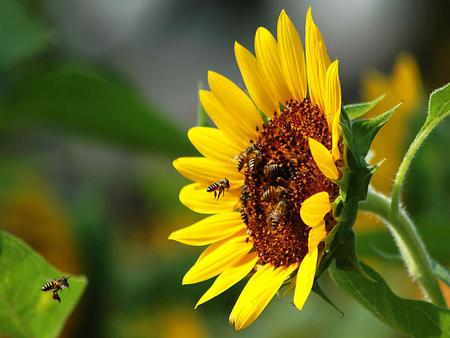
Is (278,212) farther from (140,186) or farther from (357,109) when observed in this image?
(140,186)

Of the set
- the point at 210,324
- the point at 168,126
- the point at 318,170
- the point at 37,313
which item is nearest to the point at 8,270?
the point at 37,313

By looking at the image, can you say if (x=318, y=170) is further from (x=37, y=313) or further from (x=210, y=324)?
(x=210, y=324)

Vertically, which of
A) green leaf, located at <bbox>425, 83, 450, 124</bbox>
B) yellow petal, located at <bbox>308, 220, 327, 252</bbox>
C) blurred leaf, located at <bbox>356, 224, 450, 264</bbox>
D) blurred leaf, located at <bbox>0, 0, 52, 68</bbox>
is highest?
blurred leaf, located at <bbox>0, 0, 52, 68</bbox>

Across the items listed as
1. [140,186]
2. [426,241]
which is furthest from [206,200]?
[140,186]

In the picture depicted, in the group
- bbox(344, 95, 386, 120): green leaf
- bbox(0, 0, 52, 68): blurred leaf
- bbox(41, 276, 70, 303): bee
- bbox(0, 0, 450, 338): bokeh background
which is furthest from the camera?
bbox(0, 0, 52, 68): blurred leaf

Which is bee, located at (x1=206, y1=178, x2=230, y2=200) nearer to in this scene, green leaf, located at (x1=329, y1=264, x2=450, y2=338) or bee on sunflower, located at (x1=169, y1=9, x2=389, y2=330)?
bee on sunflower, located at (x1=169, y1=9, x2=389, y2=330)

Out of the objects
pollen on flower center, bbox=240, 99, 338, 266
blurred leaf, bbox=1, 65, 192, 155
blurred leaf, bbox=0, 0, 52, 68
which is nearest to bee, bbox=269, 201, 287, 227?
pollen on flower center, bbox=240, 99, 338, 266

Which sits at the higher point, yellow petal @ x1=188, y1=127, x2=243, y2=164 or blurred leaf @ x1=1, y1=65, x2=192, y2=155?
blurred leaf @ x1=1, y1=65, x2=192, y2=155
